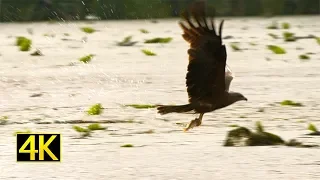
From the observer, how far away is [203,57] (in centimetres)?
506

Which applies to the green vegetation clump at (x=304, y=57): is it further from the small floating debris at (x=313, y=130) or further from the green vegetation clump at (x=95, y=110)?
the small floating debris at (x=313, y=130)

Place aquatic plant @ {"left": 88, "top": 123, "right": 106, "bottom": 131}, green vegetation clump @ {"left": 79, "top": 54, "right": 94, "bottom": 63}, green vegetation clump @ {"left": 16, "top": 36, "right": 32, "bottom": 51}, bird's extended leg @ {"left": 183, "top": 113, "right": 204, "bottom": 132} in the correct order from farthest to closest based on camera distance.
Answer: green vegetation clump @ {"left": 16, "top": 36, "right": 32, "bottom": 51} < green vegetation clump @ {"left": 79, "top": 54, "right": 94, "bottom": 63} < aquatic plant @ {"left": 88, "top": 123, "right": 106, "bottom": 131} < bird's extended leg @ {"left": 183, "top": 113, "right": 204, "bottom": 132}

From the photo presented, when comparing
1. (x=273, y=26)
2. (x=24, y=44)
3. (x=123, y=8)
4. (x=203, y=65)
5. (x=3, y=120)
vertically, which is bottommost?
(x=3, y=120)

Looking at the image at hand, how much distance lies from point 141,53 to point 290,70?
2310 mm

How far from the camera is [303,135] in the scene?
219 inches

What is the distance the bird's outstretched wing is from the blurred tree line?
45.1 feet

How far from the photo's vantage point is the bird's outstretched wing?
195 inches

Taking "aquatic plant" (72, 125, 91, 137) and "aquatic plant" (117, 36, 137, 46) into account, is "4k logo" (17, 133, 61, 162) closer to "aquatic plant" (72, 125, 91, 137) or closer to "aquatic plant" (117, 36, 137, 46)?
"aquatic plant" (72, 125, 91, 137)

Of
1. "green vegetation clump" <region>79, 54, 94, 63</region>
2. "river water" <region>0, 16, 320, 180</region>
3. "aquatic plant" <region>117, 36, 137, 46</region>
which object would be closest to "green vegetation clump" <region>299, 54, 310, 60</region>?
"river water" <region>0, 16, 320, 180</region>

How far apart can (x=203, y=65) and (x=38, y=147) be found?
0.82 m

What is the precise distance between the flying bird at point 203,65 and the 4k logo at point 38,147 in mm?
521

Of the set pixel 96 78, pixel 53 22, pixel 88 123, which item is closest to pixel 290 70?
pixel 96 78

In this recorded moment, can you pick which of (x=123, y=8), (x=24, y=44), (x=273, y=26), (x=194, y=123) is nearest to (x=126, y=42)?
(x=24, y=44)

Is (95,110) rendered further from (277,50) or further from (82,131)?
(277,50)
